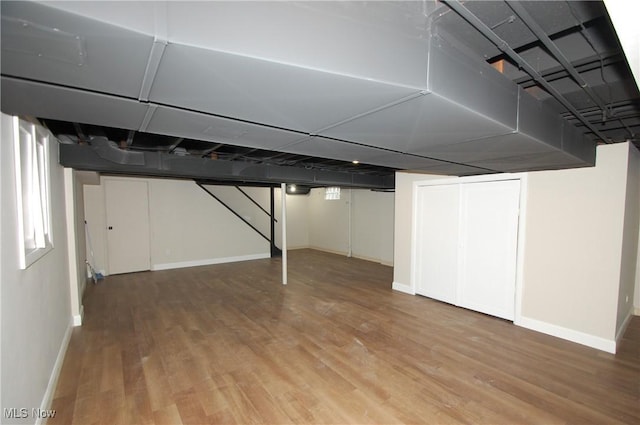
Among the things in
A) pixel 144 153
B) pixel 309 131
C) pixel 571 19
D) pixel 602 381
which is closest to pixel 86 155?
pixel 144 153

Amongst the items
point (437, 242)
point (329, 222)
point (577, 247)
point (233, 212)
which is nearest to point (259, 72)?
point (577, 247)

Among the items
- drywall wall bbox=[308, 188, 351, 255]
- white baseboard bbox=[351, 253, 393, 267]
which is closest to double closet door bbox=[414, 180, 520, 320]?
white baseboard bbox=[351, 253, 393, 267]

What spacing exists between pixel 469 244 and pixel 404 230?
1.13 meters

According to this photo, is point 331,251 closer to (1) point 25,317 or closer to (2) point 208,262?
(2) point 208,262

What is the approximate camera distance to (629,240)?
10.9 feet

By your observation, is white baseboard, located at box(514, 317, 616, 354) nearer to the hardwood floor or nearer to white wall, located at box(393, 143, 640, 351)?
white wall, located at box(393, 143, 640, 351)

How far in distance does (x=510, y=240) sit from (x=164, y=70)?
13.9 feet

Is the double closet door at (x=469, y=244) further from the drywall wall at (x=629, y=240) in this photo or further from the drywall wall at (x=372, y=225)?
the drywall wall at (x=372, y=225)

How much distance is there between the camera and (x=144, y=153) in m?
3.70

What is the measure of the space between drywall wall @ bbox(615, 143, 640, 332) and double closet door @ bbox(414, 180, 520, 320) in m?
0.99

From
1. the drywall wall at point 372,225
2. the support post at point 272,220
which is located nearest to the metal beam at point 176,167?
the drywall wall at point 372,225

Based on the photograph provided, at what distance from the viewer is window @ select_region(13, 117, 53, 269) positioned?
6.54 ft

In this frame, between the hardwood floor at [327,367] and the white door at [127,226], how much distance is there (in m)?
1.94

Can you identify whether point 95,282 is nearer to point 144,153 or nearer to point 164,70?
point 144,153
